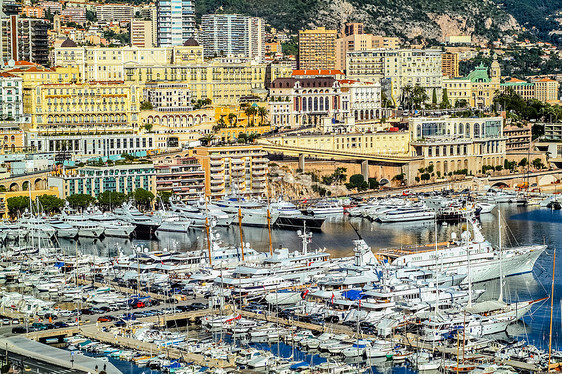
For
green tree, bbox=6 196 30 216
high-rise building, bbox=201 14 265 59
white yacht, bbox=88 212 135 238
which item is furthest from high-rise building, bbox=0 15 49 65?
white yacht, bbox=88 212 135 238

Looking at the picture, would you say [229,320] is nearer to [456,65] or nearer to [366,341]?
[366,341]

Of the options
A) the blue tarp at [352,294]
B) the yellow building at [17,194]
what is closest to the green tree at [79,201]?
the yellow building at [17,194]


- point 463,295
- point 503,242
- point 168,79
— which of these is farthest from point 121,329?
point 168,79

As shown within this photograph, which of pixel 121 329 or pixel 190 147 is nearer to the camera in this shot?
pixel 121 329

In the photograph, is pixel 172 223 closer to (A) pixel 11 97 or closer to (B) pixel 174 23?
(A) pixel 11 97

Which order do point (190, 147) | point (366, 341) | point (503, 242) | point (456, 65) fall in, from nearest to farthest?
point (366, 341) < point (503, 242) < point (190, 147) < point (456, 65)

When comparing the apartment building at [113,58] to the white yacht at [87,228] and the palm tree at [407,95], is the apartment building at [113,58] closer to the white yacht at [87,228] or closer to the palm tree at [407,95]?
the palm tree at [407,95]
